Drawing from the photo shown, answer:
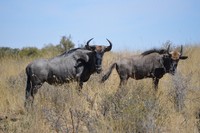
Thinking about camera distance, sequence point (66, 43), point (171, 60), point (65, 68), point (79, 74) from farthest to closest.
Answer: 1. point (66, 43)
2. point (171, 60)
3. point (79, 74)
4. point (65, 68)

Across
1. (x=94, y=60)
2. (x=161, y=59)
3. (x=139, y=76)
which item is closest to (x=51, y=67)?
(x=94, y=60)

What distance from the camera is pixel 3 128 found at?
639 cm

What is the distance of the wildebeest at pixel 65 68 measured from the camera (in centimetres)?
962

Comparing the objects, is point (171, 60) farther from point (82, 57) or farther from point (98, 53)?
point (82, 57)

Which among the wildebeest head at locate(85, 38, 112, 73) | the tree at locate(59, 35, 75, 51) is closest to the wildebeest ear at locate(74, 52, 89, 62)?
the wildebeest head at locate(85, 38, 112, 73)

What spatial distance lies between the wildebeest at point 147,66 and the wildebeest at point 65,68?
75 centimetres

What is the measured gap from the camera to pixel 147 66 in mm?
11281

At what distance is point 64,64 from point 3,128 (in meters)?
4.08

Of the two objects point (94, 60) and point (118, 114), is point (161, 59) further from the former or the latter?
point (118, 114)

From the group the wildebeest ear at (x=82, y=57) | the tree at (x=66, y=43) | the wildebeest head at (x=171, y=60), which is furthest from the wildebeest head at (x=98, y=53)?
the tree at (x=66, y=43)


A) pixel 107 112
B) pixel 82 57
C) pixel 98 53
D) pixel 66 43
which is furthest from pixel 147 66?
pixel 66 43

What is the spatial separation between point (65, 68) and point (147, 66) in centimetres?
273

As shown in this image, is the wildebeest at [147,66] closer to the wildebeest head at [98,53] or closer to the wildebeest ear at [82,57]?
the wildebeest head at [98,53]

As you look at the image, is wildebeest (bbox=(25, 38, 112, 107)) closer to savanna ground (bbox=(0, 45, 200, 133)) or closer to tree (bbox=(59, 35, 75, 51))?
savanna ground (bbox=(0, 45, 200, 133))
